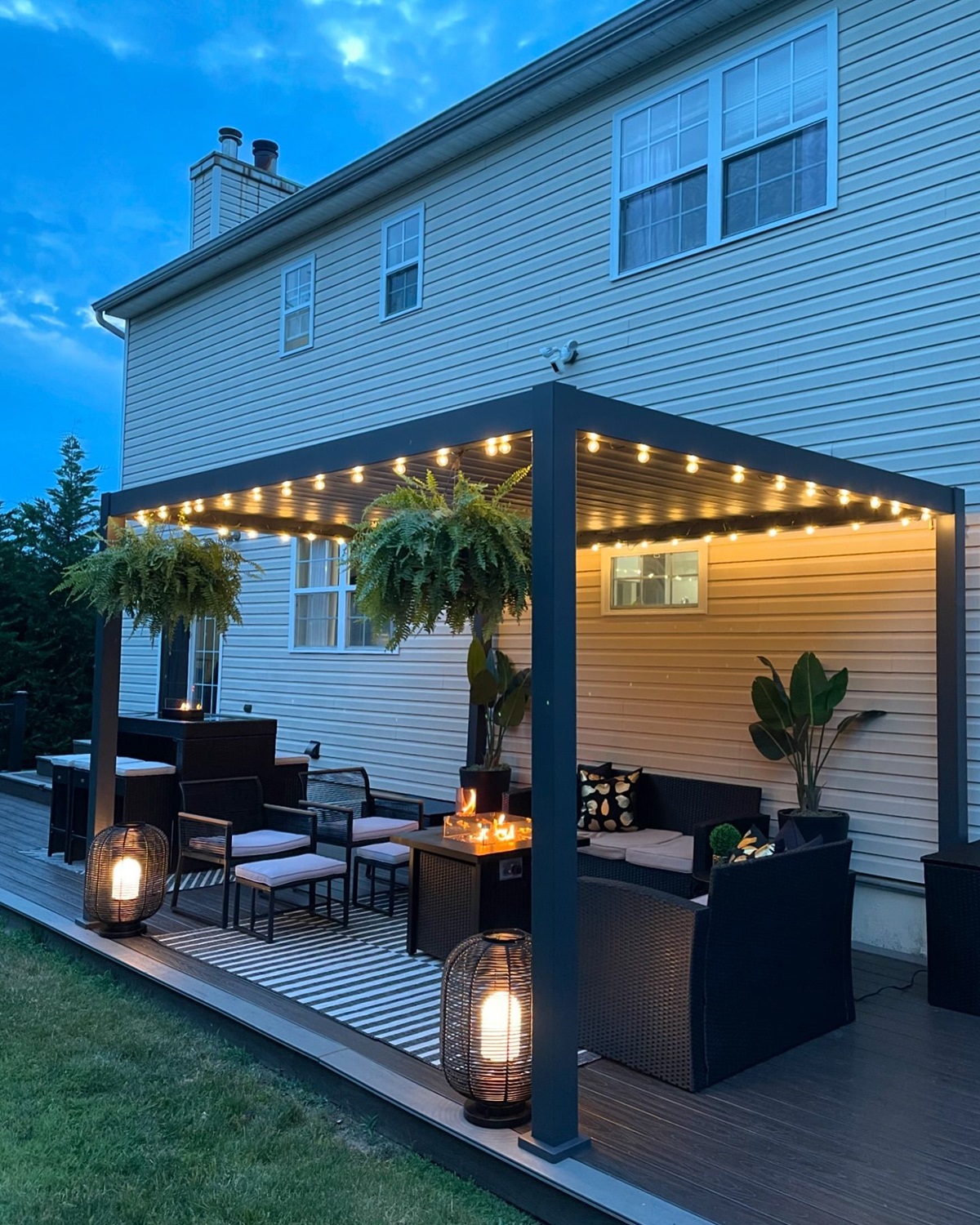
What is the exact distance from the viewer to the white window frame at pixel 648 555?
21.1ft

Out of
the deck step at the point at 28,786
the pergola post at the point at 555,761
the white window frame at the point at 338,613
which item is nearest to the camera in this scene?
the pergola post at the point at 555,761

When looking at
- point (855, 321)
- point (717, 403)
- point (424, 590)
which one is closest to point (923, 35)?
point (855, 321)

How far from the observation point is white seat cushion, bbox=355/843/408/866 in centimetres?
589

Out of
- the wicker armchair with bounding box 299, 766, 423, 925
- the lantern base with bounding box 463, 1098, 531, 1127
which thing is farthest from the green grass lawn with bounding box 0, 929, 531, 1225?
the wicker armchair with bounding box 299, 766, 423, 925

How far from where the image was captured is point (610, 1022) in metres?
3.86

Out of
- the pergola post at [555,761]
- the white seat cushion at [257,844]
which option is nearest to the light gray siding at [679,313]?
the white seat cushion at [257,844]

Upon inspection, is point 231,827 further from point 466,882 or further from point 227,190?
point 227,190

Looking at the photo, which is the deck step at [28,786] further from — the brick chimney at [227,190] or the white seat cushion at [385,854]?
the brick chimney at [227,190]

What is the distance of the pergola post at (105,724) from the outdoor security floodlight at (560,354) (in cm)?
313

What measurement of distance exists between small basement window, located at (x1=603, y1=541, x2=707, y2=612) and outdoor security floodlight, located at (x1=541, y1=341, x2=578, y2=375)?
130cm

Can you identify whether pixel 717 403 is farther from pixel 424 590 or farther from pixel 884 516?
pixel 424 590

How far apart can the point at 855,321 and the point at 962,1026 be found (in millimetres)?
3528

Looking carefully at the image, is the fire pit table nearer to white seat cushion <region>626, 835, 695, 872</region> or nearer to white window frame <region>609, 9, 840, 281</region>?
white seat cushion <region>626, 835, 695, 872</region>

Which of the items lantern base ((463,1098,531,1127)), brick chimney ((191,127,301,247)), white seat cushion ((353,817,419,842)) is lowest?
lantern base ((463,1098,531,1127))
